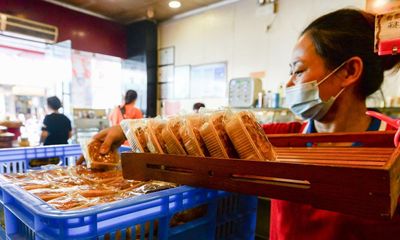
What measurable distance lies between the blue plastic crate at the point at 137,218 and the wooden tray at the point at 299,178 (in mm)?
59

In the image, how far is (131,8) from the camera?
471 centimetres

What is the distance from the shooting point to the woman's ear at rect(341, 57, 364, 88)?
95 cm

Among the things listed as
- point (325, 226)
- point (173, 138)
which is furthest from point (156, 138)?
point (325, 226)

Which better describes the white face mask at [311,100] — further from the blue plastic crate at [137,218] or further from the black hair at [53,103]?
the black hair at [53,103]

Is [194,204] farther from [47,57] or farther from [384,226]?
[47,57]

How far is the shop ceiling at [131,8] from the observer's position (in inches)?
176

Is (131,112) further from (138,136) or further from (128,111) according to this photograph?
(138,136)

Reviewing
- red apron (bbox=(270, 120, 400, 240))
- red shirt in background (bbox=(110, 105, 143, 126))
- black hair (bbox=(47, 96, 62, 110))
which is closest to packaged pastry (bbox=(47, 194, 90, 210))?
red apron (bbox=(270, 120, 400, 240))

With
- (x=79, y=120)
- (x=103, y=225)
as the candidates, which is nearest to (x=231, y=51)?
(x=79, y=120)

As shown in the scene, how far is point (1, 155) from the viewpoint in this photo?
0.89 m

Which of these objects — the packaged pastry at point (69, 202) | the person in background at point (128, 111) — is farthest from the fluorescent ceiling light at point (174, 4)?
the packaged pastry at point (69, 202)

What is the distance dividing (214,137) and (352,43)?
76cm

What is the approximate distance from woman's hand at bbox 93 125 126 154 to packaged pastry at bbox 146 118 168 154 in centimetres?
27

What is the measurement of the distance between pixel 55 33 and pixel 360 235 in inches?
197
